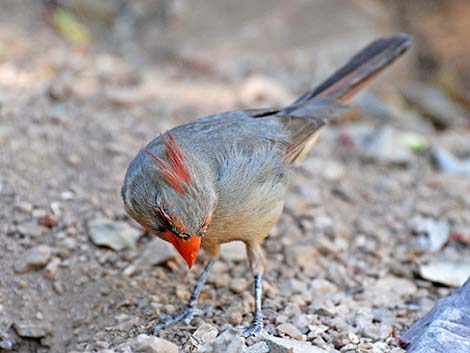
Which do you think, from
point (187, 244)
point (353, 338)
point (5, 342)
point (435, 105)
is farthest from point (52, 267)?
point (435, 105)

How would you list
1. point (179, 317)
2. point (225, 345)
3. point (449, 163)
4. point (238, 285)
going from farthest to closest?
point (449, 163) < point (238, 285) < point (179, 317) < point (225, 345)

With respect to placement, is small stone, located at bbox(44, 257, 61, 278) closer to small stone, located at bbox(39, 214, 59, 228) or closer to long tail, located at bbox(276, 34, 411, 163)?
small stone, located at bbox(39, 214, 59, 228)

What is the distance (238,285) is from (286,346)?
4.08ft

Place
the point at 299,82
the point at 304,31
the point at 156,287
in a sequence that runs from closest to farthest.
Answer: the point at 156,287, the point at 299,82, the point at 304,31

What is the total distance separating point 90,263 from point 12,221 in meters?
0.60

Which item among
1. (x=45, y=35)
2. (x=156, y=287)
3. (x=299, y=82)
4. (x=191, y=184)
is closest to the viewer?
(x=191, y=184)

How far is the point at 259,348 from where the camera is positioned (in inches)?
130

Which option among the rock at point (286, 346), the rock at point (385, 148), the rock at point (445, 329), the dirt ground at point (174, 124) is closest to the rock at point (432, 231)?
the dirt ground at point (174, 124)

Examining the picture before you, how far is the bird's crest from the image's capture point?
12.0 ft

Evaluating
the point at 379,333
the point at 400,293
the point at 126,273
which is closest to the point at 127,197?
the point at 126,273

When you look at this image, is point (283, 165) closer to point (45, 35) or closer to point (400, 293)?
point (400, 293)

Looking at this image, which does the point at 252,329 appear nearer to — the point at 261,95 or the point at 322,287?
the point at 322,287

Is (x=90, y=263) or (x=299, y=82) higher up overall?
(x=299, y=82)

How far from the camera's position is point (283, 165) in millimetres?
4578
